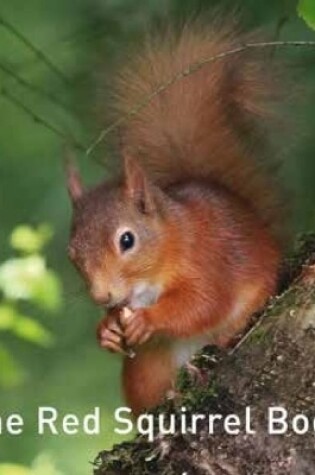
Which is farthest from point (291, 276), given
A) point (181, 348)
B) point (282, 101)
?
point (282, 101)

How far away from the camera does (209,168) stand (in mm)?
1988

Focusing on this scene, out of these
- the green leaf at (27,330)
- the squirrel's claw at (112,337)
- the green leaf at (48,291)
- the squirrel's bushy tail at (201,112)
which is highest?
the squirrel's bushy tail at (201,112)

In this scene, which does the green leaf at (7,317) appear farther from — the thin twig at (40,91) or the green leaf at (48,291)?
the thin twig at (40,91)

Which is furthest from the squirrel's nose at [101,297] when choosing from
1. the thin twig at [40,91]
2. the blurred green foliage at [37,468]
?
the thin twig at [40,91]

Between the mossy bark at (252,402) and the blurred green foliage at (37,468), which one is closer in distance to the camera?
the mossy bark at (252,402)

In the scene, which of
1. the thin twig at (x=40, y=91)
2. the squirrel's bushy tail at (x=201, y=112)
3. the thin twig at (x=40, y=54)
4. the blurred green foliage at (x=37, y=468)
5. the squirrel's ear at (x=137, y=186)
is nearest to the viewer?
the squirrel's ear at (x=137, y=186)

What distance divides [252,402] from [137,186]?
0.39 meters

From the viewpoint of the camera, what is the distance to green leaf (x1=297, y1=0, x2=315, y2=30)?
165 centimetres

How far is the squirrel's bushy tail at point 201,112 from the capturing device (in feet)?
6.45

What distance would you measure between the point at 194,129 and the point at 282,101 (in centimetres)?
15

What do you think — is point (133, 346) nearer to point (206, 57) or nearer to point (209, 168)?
point (209, 168)

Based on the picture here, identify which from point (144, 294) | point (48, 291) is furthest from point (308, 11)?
point (48, 291)

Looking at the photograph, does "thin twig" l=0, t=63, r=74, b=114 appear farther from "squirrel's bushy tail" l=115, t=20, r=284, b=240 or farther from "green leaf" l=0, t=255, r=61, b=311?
"squirrel's bushy tail" l=115, t=20, r=284, b=240

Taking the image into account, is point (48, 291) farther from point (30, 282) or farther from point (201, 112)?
point (201, 112)
